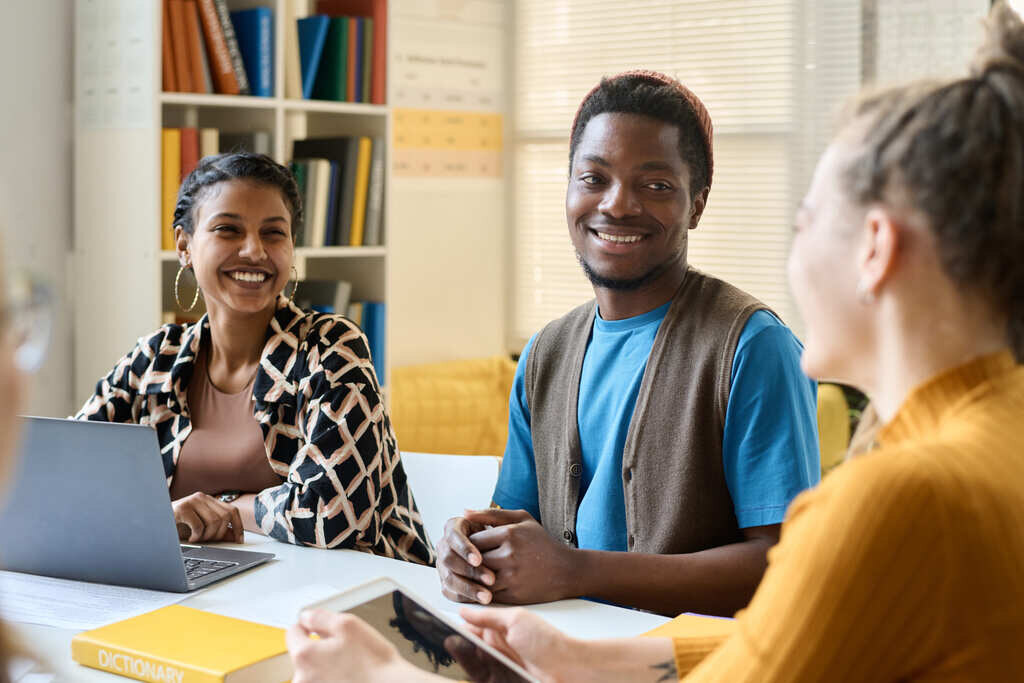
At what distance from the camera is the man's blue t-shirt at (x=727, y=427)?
5.45ft

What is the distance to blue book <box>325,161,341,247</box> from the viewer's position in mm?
3396

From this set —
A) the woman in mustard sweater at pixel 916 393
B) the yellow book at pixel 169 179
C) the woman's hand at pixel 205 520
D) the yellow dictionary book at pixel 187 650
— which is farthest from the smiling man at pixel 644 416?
the yellow book at pixel 169 179

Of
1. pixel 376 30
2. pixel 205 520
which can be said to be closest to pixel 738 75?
pixel 376 30

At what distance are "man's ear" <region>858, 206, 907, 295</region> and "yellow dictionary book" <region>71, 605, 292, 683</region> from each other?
0.78 metres

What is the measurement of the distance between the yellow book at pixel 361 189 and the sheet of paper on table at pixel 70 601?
193cm

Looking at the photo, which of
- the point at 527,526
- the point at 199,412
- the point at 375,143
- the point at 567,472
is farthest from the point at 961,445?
the point at 375,143

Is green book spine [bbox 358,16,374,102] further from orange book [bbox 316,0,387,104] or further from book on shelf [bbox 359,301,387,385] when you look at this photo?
book on shelf [bbox 359,301,387,385]

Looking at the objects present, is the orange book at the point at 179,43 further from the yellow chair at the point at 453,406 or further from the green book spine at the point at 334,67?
the yellow chair at the point at 453,406

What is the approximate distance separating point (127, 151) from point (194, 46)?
340 millimetres

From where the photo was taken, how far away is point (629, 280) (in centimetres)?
188

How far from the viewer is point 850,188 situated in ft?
2.96

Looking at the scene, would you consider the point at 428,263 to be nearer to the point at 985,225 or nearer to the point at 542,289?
the point at 542,289

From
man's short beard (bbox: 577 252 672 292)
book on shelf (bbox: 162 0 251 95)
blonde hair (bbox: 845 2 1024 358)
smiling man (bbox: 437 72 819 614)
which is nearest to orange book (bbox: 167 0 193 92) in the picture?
book on shelf (bbox: 162 0 251 95)

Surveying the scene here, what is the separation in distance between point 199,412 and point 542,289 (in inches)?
91.9
